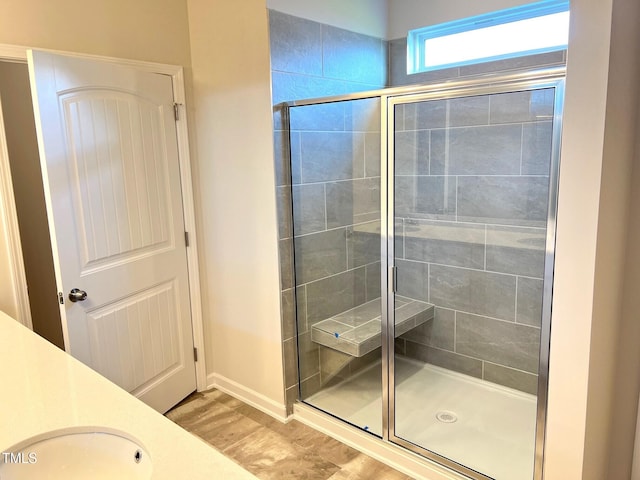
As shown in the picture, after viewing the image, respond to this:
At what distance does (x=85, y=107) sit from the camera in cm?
240

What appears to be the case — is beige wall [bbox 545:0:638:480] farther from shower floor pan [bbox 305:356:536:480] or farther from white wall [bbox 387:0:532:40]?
white wall [bbox 387:0:532:40]

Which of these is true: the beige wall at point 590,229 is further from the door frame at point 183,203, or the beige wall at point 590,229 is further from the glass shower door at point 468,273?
the door frame at point 183,203

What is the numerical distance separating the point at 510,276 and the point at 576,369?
4.07 ft

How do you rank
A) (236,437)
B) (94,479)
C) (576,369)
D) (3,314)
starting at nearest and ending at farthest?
(94,479) → (576,369) → (3,314) → (236,437)

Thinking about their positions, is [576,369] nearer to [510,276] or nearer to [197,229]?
[510,276]

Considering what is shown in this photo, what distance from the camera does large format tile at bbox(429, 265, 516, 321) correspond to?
117 inches

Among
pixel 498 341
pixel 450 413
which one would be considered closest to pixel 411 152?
pixel 498 341

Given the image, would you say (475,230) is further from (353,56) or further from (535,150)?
(353,56)

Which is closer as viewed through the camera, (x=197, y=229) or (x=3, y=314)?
(x=3, y=314)

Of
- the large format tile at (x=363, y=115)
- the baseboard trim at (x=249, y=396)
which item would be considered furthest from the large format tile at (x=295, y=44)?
the baseboard trim at (x=249, y=396)

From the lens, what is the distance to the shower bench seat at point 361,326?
2.76 meters

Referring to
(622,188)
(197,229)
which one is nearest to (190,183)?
(197,229)

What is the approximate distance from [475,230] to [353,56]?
4.34 feet

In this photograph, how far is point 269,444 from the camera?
8.70 ft
